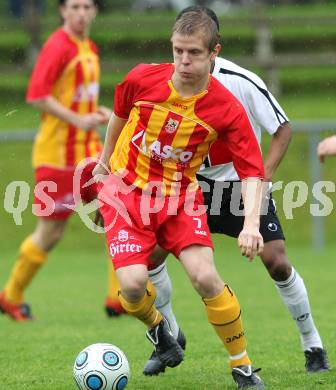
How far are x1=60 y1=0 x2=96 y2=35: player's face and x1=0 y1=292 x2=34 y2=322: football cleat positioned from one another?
7.73 feet

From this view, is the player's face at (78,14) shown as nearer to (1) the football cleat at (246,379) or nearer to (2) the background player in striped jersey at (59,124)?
(2) the background player in striped jersey at (59,124)

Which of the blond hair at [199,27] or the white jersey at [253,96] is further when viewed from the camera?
the white jersey at [253,96]

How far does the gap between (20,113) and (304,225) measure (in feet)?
14.1

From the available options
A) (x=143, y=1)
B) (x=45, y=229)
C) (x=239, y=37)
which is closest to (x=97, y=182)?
(x=45, y=229)

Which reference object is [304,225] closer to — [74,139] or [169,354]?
[74,139]

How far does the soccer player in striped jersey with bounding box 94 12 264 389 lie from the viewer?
5.42m

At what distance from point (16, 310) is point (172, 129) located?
3835 mm

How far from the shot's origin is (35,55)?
17.3m

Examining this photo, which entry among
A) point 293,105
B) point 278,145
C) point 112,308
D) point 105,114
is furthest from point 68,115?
point 293,105

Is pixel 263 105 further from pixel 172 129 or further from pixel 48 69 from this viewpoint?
pixel 48 69

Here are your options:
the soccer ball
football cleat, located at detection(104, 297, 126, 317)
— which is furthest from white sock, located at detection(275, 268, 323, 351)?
football cleat, located at detection(104, 297, 126, 317)

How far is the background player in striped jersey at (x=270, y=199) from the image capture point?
595 centimetres

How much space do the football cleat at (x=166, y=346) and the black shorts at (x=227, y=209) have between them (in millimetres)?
663

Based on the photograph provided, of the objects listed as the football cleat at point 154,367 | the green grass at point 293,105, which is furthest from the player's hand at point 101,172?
the green grass at point 293,105
